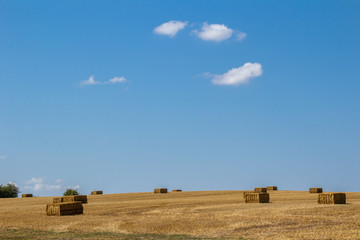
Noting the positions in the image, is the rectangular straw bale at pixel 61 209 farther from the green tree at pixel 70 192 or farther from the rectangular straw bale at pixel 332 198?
the green tree at pixel 70 192

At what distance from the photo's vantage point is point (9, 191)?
10206 cm

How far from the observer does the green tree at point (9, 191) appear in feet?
332

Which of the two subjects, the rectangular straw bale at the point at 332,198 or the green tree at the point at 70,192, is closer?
the rectangular straw bale at the point at 332,198

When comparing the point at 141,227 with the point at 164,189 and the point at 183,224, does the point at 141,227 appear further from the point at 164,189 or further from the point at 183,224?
the point at 164,189

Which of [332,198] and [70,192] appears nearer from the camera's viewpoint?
[332,198]

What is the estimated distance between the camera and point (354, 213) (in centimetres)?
3303

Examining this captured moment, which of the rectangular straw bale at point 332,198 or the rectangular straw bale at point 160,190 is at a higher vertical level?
the rectangular straw bale at point 332,198

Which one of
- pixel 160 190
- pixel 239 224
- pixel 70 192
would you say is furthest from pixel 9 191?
pixel 239 224

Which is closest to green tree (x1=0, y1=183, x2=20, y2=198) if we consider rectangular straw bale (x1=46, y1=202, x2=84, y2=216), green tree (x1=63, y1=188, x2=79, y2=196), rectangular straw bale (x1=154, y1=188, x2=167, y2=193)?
green tree (x1=63, y1=188, x2=79, y2=196)

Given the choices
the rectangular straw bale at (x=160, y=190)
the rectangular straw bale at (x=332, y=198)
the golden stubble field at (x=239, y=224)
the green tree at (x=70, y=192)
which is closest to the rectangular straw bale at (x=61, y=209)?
the golden stubble field at (x=239, y=224)

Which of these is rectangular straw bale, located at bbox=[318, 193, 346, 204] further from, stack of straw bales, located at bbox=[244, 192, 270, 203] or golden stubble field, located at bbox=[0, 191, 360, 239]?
stack of straw bales, located at bbox=[244, 192, 270, 203]

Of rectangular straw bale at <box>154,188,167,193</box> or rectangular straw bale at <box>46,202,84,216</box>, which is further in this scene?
rectangular straw bale at <box>154,188,167,193</box>

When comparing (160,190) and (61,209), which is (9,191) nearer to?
(160,190)

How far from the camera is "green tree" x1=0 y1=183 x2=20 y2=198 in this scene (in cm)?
10130
